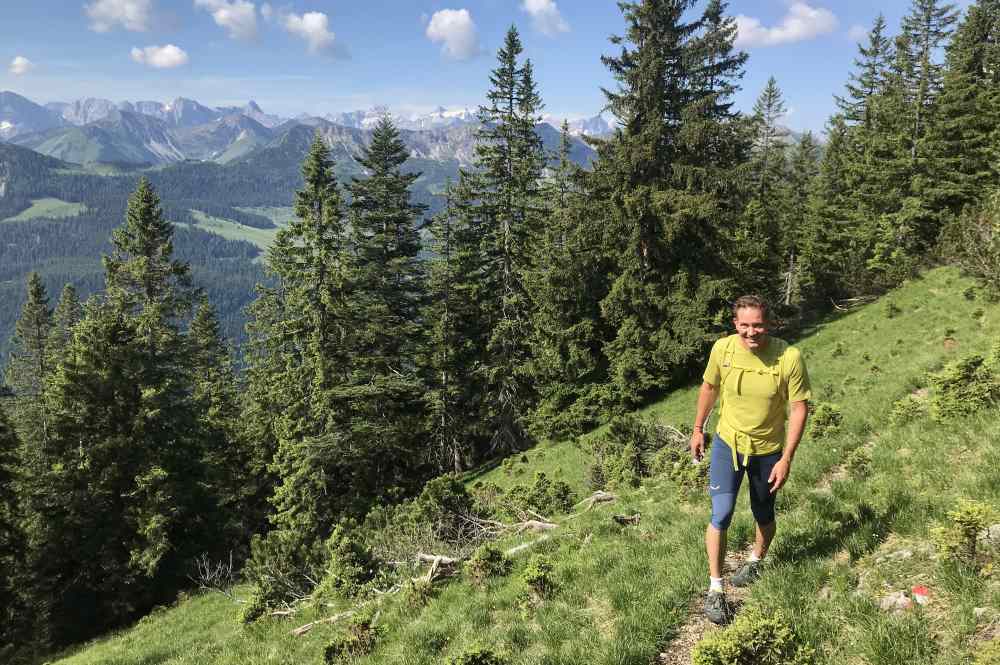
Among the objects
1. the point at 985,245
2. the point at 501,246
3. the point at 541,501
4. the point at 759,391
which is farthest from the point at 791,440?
the point at 501,246

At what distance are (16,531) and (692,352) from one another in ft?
104

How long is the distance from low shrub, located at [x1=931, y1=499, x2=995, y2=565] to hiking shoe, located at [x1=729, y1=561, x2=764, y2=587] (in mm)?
1559

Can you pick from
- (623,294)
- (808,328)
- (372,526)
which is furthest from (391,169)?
(808,328)

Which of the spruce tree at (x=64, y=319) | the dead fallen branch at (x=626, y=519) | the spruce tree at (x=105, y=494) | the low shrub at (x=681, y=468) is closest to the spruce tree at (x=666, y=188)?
the low shrub at (x=681, y=468)

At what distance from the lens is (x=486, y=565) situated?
8.35 metres

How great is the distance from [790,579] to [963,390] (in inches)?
223

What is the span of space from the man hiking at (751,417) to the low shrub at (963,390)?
200 inches

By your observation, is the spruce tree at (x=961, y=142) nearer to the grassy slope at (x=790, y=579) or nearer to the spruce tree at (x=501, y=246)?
the spruce tree at (x=501, y=246)

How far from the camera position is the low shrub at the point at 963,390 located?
7.93 m

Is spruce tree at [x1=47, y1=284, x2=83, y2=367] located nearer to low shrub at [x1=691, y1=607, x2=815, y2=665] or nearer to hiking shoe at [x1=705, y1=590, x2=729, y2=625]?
hiking shoe at [x1=705, y1=590, x2=729, y2=625]

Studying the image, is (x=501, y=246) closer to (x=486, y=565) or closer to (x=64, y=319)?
(x=486, y=565)

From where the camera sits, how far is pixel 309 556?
45.2 ft

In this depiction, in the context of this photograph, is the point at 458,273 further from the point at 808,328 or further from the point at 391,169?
the point at 808,328

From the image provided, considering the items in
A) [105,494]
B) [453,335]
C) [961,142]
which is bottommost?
[105,494]
